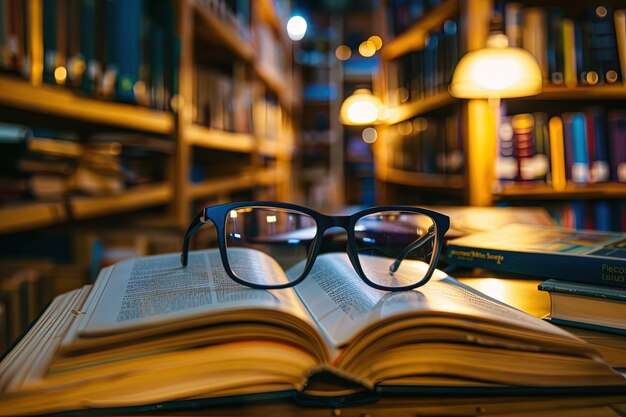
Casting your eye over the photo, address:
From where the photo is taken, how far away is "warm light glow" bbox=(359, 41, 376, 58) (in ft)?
18.9

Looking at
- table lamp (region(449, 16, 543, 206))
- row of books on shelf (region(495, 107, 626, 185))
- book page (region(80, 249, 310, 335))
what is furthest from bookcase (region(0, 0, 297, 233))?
row of books on shelf (region(495, 107, 626, 185))

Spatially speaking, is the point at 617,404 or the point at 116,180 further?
the point at 116,180

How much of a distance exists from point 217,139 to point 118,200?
0.93 m

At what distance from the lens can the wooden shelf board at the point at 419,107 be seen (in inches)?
89.0

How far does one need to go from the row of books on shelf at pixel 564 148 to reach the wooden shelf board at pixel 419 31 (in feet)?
1.92

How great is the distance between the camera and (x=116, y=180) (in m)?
1.49

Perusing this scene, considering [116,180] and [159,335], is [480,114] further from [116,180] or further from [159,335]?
[159,335]

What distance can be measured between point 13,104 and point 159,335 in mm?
744

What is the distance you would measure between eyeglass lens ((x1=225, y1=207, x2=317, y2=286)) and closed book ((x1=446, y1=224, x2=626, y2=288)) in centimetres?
22

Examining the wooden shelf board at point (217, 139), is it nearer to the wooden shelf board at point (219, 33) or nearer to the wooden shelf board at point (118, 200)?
the wooden shelf board at point (118, 200)

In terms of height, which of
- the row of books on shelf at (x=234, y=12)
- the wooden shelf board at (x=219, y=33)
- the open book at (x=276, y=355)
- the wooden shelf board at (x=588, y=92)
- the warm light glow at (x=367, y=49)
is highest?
the warm light glow at (x=367, y=49)

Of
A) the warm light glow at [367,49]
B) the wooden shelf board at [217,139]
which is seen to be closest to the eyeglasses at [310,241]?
the wooden shelf board at [217,139]

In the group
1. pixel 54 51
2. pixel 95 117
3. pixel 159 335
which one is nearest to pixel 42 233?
pixel 95 117

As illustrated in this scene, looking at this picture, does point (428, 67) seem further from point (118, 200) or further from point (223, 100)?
point (118, 200)
